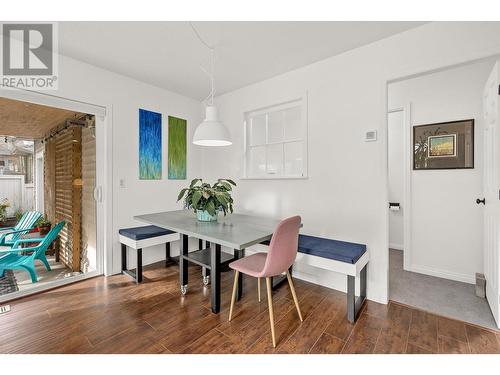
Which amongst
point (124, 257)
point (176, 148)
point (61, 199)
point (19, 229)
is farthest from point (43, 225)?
point (176, 148)

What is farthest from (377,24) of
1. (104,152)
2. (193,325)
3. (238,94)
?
(104,152)

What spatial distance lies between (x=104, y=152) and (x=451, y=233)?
13.7 feet

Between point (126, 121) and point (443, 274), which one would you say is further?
point (126, 121)

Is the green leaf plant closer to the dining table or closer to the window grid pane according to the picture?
the dining table

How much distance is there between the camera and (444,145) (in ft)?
8.93

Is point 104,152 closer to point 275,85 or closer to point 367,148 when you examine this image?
point 275,85

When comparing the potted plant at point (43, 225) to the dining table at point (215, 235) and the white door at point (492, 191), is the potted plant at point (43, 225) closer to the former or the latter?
the dining table at point (215, 235)

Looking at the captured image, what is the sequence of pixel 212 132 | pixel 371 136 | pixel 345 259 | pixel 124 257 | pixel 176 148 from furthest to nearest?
pixel 176 148, pixel 124 257, pixel 371 136, pixel 212 132, pixel 345 259

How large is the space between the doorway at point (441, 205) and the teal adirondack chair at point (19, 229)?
3.98m

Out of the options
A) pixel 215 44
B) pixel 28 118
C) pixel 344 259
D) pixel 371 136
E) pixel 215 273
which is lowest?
pixel 215 273

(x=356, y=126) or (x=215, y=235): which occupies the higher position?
(x=356, y=126)

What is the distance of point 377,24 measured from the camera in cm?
193

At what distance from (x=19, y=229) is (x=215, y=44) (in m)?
2.99

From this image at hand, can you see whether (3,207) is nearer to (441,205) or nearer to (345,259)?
(345,259)
